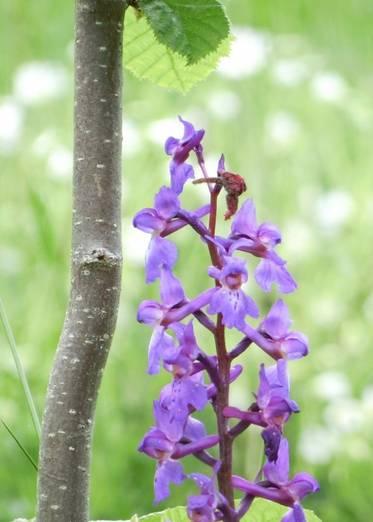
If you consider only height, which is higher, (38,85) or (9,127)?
(38,85)

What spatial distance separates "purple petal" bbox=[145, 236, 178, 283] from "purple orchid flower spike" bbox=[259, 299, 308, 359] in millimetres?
68

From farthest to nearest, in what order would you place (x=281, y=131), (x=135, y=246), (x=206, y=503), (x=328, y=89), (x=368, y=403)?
(x=328, y=89) → (x=281, y=131) → (x=135, y=246) → (x=368, y=403) → (x=206, y=503)

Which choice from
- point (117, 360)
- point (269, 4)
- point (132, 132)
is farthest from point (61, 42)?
point (117, 360)

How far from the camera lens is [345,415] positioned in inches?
91.9

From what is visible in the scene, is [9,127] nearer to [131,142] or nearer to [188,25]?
[131,142]

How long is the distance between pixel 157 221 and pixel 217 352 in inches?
3.4

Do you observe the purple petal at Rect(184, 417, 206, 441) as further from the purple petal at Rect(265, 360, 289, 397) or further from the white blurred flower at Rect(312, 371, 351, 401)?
the white blurred flower at Rect(312, 371, 351, 401)

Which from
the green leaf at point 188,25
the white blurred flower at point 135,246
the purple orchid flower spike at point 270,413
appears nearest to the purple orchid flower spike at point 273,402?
the purple orchid flower spike at point 270,413

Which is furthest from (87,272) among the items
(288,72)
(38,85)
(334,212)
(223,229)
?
(288,72)

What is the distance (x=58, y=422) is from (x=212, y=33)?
272 mm

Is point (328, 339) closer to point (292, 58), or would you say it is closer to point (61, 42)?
point (292, 58)

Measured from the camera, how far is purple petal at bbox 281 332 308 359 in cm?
69

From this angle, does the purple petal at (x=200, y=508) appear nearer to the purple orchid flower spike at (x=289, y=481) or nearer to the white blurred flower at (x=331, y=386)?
the purple orchid flower spike at (x=289, y=481)

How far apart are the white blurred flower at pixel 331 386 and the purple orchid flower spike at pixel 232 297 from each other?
1719mm
